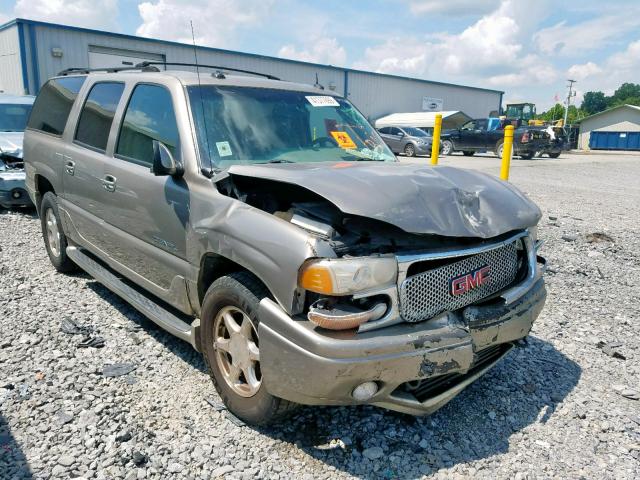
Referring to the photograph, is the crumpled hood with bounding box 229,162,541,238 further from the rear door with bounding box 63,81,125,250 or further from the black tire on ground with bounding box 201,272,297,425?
the rear door with bounding box 63,81,125,250

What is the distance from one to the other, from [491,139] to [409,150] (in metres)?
4.04

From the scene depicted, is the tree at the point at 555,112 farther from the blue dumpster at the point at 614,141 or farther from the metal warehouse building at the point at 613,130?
the blue dumpster at the point at 614,141

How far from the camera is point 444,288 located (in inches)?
97.6

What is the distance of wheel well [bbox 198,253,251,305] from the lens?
2.80 m

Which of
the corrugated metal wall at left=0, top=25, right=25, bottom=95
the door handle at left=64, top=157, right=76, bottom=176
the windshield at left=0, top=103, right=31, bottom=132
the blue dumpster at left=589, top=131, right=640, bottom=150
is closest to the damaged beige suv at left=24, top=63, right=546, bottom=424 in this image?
A: the door handle at left=64, top=157, right=76, bottom=176

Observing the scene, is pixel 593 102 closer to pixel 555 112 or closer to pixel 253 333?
pixel 555 112

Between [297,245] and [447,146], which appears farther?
[447,146]

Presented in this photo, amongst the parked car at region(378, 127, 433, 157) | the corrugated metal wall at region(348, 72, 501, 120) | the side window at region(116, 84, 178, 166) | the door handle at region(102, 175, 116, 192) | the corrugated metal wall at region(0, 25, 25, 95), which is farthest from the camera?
the corrugated metal wall at region(348, 72, 501, 120)

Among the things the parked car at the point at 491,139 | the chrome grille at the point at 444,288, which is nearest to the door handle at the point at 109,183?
the chrome grille at the point at 444,288

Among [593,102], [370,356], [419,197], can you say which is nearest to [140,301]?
[370,356]

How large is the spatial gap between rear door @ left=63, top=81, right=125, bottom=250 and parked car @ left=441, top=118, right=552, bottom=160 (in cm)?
2142

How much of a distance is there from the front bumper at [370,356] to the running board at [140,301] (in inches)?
33.2

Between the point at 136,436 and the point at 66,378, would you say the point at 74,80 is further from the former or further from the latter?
the point at 136,436

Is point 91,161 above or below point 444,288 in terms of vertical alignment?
above
